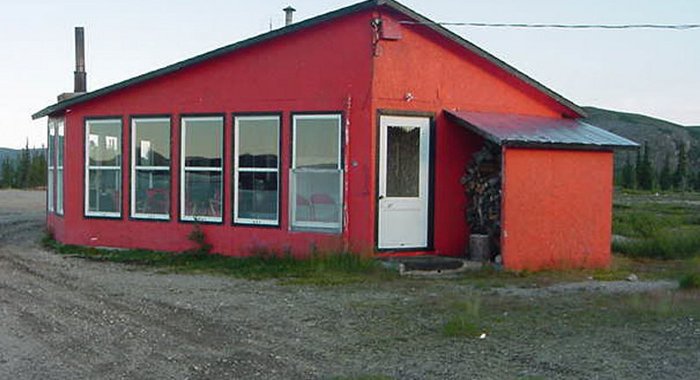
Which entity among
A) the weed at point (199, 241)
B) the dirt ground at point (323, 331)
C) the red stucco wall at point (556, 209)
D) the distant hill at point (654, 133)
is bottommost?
the dirt ground at point (323, 331)

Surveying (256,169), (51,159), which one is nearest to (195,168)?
(256,169)

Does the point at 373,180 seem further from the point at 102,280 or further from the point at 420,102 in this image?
the point at 102,280

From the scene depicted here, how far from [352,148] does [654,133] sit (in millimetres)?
96641

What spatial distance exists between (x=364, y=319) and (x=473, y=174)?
6.12 m

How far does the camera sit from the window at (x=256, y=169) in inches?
623

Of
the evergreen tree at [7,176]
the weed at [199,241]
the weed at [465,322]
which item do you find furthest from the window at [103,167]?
the evergreen tree at [7,176]

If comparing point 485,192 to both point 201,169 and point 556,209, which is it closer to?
point 556,209

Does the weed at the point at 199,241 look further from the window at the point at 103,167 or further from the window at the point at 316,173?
the window at the point at 103,167

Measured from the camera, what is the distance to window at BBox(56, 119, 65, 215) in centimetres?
1955

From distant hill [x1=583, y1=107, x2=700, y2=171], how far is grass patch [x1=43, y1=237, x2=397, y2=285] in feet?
229

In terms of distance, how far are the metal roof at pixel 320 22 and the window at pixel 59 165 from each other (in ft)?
2.89

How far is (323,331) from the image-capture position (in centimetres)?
966

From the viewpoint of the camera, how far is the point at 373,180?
1484 centimetres

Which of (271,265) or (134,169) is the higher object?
(134,169)
